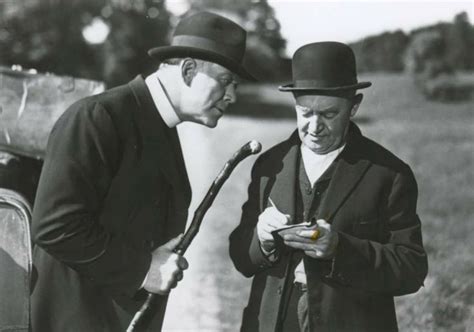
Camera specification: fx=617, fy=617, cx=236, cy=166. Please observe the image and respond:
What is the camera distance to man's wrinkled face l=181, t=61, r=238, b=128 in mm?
2133

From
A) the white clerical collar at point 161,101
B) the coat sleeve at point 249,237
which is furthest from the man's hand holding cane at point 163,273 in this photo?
the white clerical collar at point 161,101

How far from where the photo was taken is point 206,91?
2.13m

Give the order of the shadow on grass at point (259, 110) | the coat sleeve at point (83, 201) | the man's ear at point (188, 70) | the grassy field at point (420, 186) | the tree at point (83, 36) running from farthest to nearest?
the grassy field at point (420, 186), the shadow on grass at point (259, 110), the tree at point (83, 36), the man's ear at point (188, 70), the coat sleeve at point (83, 201)

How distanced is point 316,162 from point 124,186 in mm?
663

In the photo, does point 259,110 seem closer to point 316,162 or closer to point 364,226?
point 316,162

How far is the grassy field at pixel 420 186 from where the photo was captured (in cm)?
356

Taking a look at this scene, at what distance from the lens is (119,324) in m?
2.14

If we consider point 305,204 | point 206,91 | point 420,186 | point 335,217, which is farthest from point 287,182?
point 420,186

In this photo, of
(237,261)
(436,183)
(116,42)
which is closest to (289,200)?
(237,261)

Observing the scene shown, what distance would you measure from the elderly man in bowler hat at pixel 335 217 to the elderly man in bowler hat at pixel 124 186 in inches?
10.8

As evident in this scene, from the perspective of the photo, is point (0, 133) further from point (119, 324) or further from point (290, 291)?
point (290, 291)

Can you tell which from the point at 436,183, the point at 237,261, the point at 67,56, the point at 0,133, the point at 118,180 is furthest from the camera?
the point at 436,183

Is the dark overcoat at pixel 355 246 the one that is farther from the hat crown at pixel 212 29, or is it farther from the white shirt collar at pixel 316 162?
the hat crown at pixel 212 29

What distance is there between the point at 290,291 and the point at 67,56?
183cm
